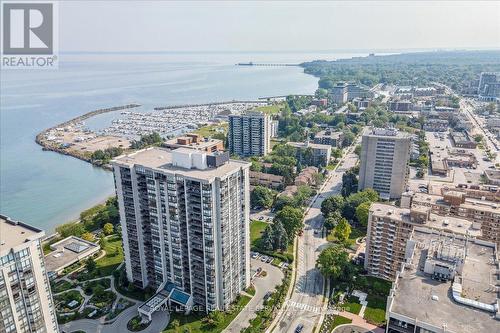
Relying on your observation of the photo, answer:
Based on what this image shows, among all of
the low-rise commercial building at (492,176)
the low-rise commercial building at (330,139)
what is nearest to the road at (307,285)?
the low-rise commercial building at (492,176)

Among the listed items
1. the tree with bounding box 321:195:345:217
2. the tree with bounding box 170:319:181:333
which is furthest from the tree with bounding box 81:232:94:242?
the tree with bounding box 321:195:345:217

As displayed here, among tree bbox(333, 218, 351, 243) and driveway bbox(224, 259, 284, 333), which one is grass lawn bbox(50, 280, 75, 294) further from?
tree bbox(333, 218, 351, 243)

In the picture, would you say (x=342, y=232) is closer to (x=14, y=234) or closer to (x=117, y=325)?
(x=117, y=325)

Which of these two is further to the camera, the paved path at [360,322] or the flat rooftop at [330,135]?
the flat rooftop at [330,135]

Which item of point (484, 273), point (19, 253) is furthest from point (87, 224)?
point (484, 273)

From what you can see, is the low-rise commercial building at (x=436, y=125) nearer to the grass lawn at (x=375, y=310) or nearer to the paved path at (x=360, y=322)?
the grass lawn at (x=375, y=310)

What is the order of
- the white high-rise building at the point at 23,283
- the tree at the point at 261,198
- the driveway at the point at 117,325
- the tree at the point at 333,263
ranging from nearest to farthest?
the white high-rise building at the point at 23,283 < the driveway at the point at 117,325 < the tree at the point at 333,263 < the tree at the point at 261,198

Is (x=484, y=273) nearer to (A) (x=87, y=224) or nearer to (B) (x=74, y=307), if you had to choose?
(B) (x=74, y=307)

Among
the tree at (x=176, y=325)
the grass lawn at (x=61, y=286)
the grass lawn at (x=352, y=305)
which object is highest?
the grass lawn at (x=352, y=305)
